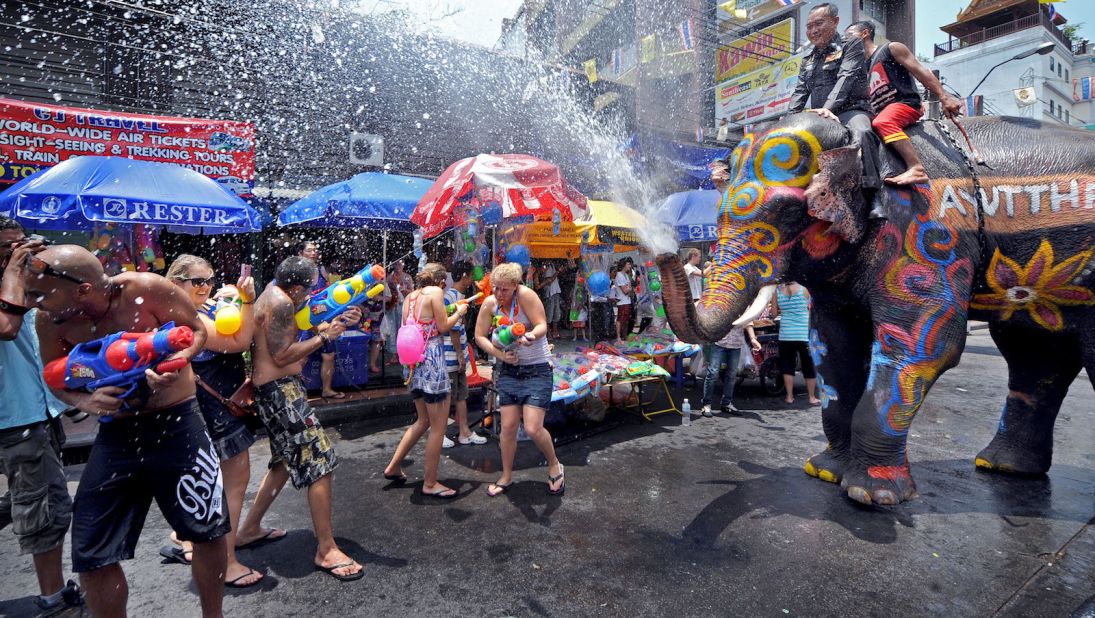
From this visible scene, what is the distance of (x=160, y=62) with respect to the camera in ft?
31.7

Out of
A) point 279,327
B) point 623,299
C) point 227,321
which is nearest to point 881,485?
point 279,327

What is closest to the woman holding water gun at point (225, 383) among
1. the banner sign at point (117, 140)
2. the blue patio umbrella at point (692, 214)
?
the banner sign at point (117, 140)

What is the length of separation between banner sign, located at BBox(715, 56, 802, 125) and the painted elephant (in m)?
13.2

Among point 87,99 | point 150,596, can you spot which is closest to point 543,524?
point 150,596

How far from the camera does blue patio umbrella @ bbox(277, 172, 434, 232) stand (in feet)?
25.1

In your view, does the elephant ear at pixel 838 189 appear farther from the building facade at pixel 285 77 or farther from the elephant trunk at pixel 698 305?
the building facade at pixel 285 77

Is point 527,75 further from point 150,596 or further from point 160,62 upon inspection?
point 150,596

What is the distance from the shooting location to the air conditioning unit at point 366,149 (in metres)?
11.6

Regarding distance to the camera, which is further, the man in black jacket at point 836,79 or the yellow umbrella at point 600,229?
the yellow umbrella at point 600,229

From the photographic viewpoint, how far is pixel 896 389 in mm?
3812

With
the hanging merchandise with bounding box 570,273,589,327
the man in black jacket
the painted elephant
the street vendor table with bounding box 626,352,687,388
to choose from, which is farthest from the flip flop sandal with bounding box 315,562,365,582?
the hanging merchandise with bounding box 570,273,589,327

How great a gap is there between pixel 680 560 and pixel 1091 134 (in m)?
4.13

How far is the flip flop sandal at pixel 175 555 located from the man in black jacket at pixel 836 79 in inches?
199

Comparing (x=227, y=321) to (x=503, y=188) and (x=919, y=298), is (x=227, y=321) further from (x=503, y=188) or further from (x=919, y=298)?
(x=919, y=298)
